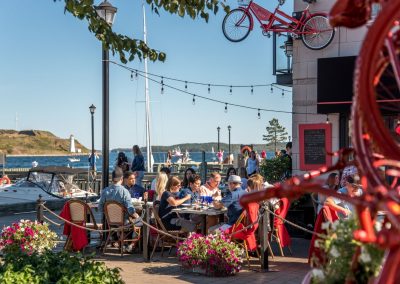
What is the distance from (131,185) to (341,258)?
11021 mm

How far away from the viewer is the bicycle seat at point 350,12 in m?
2.79

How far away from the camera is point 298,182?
2.75m

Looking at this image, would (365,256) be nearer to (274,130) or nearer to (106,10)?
(106,10)

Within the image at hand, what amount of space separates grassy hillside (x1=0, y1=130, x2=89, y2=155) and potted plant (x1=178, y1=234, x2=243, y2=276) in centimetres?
14636

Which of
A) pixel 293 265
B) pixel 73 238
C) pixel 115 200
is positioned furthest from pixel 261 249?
pixel 73 238

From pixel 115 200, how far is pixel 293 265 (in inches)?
137

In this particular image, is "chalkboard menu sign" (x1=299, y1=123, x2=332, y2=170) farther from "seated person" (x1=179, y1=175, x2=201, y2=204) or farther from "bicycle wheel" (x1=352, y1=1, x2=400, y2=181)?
"bicycle wheel" (x1=352, y1=1, x2=400, y2=181)

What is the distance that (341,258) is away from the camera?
331 cm

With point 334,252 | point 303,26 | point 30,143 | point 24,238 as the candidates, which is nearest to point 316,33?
point 303,26

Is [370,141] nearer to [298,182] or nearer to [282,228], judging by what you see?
[298,182]

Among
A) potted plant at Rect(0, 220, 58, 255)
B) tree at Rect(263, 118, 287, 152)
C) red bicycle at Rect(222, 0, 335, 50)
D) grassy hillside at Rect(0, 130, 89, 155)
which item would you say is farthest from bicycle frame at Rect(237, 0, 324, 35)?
grassy hillside at Rect(0, 130, 89, 155)

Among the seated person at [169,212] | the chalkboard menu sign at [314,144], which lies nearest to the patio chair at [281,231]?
the seated person at [169,212]

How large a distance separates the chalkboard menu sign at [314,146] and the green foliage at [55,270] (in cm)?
813

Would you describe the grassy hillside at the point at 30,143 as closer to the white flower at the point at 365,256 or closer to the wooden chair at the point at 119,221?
the wooden chair at the point at 119,221
